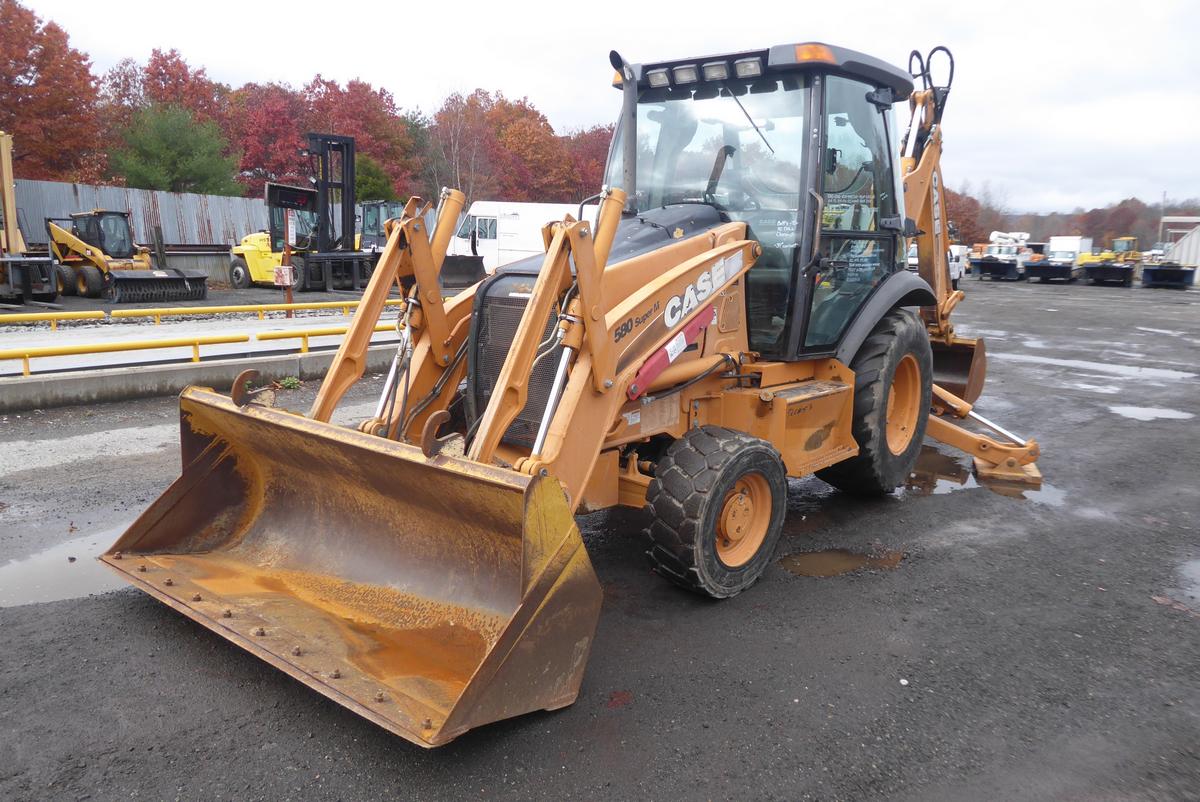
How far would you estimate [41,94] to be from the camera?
27250mm

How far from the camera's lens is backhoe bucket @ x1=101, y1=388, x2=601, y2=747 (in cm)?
315

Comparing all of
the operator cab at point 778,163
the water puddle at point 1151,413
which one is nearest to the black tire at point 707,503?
the operator cab at point 778,163

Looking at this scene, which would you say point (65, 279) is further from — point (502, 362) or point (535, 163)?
point (535, 163)

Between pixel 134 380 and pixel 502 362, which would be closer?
pixel 502 362

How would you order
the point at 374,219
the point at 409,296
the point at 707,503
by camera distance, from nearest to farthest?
the point at 707,503, the point at 409,296, the point at 374,219

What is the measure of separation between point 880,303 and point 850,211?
652mm

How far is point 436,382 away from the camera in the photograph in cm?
481

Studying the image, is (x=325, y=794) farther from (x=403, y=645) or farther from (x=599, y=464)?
(x=599, y=464)

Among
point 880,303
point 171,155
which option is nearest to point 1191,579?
point 880,303

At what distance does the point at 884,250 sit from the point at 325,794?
4.70 m

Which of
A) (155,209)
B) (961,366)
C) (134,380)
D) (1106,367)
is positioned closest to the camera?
(961,366)

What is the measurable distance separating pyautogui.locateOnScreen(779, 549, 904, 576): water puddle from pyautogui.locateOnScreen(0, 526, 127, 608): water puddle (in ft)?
12.2

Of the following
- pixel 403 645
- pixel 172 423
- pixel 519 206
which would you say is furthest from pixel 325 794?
pixel 519 206

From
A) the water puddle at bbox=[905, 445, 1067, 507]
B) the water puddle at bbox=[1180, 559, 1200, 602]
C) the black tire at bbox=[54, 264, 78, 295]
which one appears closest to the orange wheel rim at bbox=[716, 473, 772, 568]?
the water puddle at bbox=[905, 445, 1067, 507]
